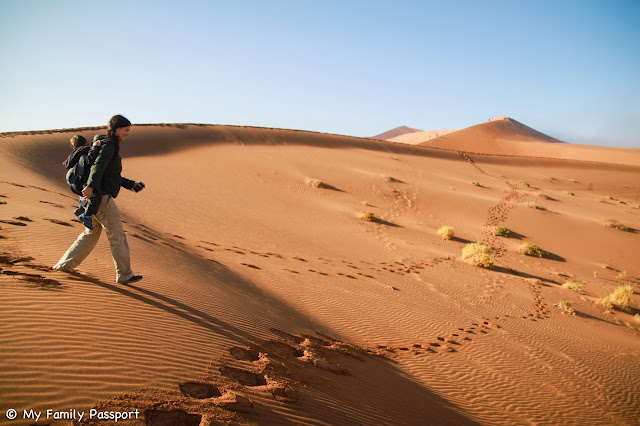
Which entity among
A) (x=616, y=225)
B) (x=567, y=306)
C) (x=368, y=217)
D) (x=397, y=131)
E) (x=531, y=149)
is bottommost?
(x=567, y=306)

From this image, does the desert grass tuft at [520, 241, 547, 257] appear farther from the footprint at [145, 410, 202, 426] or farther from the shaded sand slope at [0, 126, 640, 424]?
the footprint at [145, 410, 202, 426]

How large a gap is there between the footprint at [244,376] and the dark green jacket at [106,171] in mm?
2474

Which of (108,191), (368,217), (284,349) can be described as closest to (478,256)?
(368,217)

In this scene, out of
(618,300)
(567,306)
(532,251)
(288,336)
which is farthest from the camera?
(532,251)

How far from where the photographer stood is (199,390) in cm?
324

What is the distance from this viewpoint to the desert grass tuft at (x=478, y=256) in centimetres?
1347

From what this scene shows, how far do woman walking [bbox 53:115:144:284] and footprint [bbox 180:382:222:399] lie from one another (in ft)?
7.57

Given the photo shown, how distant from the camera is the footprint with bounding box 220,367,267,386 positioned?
11.8ft

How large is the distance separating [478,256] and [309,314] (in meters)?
9.01

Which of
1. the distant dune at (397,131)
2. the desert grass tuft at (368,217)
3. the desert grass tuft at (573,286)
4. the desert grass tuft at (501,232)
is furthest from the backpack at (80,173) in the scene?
the distant dune at (397,131)

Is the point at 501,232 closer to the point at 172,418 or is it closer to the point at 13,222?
the point at 172,418

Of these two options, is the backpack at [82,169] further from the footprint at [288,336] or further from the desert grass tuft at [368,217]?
the desert grass tuft at [368,217]

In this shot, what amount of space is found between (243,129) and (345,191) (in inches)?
970

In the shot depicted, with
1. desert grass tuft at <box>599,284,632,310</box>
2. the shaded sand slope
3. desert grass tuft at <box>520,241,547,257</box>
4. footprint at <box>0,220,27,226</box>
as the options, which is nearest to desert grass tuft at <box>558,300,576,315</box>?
the shaded sand slope
